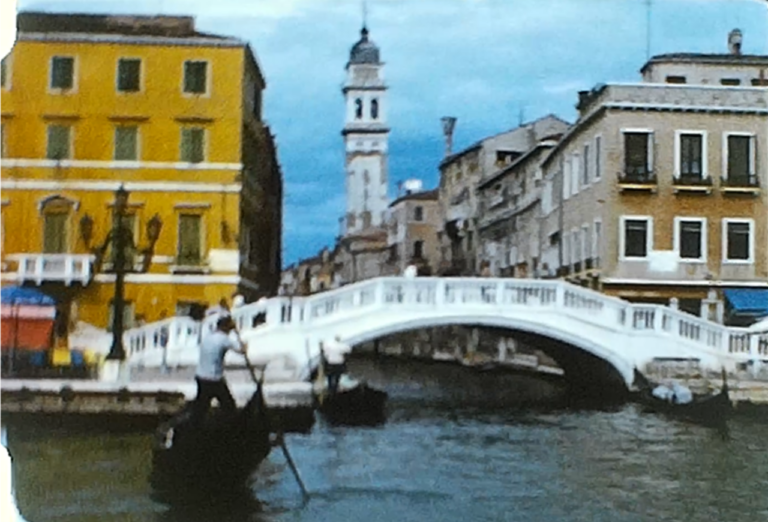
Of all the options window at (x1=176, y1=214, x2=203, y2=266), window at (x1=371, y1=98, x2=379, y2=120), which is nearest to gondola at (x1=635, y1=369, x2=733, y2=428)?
window at (x1=371, y1=98, x2=379, y2=120)

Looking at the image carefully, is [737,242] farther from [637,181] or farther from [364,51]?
[364,51]

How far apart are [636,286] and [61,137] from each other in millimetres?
1154

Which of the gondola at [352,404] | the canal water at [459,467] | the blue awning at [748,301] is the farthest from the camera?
the blue awning at [748,301]

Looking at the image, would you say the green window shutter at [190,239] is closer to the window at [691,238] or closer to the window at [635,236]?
the window at [635,236]

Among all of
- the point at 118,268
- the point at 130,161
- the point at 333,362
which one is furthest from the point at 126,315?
the point at 333,362

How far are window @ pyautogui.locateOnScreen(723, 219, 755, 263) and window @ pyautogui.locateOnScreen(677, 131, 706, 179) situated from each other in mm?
113

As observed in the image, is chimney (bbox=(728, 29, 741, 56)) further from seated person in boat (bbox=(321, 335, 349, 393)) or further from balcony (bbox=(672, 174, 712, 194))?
seated person in boat (bbox=(321, 335, 349, 393))

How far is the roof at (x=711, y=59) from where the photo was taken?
7.87ft

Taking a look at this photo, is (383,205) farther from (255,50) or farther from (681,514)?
(681,514)

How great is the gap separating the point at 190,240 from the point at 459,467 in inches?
26.4

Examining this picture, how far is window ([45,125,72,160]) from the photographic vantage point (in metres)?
2.29

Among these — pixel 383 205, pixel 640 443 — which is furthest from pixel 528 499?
pixel 383 205

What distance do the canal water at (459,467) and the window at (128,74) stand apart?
2.15 feet

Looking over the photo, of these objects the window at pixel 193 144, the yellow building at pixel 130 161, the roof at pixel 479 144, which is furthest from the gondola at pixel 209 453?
the roof at pixel 479 144
